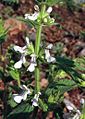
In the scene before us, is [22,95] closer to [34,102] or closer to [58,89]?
[34,102]

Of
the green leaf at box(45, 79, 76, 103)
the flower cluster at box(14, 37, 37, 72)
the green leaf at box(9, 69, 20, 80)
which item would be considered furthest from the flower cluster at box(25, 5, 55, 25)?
the green leaf at box(9, 69, 20, 80)

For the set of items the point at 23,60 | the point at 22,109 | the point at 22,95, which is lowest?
the point at 22,109

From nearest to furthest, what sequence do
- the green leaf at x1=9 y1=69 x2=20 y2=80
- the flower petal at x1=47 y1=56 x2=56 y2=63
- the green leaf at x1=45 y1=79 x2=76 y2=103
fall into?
the flower petal at x1=47 y1=56 x2=56 y2=63, the green leaf at x1=45 y1=79 x2=76 y2=103, the green leaf at x1=9 y1=69 x2=20 y2=80

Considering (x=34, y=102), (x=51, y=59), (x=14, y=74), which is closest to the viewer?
(x=51, y=59)

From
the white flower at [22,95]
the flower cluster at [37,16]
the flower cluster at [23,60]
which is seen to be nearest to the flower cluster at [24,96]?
the white flower at [22,95]

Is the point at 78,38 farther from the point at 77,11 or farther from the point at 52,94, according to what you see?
the point at 52,94

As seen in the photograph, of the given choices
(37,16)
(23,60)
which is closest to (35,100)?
(23,60)

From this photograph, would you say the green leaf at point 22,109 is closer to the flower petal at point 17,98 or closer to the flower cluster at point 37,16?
the flower petal at point 17,98

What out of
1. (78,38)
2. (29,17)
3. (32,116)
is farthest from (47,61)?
(78,38)

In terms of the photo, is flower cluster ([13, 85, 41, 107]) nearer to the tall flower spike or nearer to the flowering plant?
the flowering plant

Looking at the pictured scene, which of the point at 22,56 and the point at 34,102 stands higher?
the point at 22,56

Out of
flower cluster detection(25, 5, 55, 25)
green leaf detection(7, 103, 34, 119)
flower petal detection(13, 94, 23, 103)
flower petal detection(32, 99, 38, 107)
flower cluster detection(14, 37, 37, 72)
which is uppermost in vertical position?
flower cluster detection(25, 5, 55, 25)
